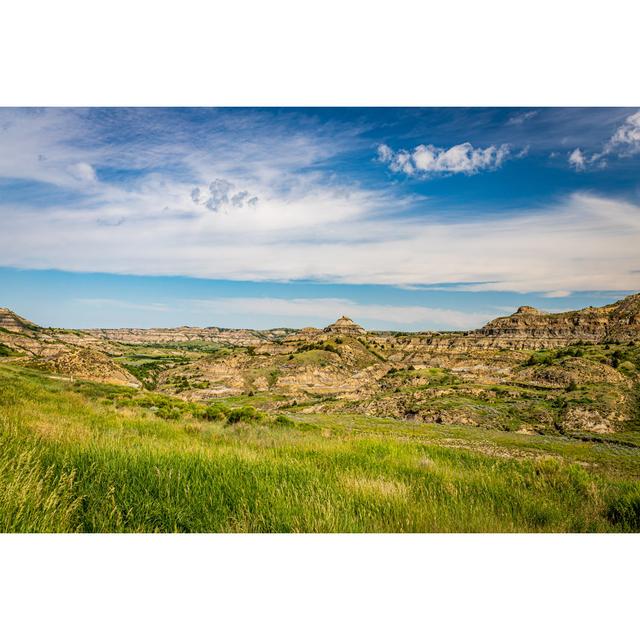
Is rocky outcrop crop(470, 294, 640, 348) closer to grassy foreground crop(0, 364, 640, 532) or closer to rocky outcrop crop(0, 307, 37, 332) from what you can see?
grassy foreground crop(0, 364, 640, 532)

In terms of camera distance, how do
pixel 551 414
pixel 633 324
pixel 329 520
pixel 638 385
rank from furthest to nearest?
pixel 633 324 < pixel 551 414 < pixel 638 385 < pixel 329 520

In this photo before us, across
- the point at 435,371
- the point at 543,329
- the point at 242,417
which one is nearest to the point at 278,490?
the point at 242,417

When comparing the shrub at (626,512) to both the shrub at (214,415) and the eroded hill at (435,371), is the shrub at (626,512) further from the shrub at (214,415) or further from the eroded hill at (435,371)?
the shrub at (214,415)

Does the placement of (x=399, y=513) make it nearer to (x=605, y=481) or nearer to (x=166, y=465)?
(x=166, y=465)

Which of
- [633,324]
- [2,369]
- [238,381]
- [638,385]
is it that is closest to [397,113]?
[2,369]

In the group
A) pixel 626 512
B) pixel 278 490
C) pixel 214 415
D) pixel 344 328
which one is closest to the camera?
pixel 278 490

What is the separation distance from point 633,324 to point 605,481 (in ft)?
94.6

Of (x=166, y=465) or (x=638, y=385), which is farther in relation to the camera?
(x=638, y=385)

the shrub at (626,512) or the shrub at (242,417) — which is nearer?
the shrub at (626,512)

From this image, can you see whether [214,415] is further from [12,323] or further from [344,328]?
[344,328]

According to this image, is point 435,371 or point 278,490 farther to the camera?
point 435,371

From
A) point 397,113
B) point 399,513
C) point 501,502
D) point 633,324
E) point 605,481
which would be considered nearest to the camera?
point 399,513

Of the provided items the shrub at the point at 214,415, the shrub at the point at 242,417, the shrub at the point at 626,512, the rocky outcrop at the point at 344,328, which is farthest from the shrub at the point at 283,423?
the rocky outcrop at the point at 344,328

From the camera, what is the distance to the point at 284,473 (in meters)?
4.27
